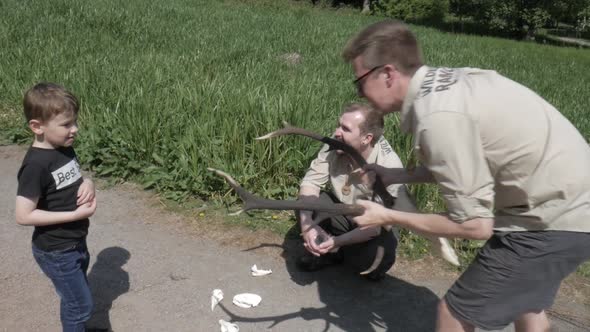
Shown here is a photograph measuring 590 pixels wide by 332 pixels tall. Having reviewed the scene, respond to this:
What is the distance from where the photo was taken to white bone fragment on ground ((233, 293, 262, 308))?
3404mm

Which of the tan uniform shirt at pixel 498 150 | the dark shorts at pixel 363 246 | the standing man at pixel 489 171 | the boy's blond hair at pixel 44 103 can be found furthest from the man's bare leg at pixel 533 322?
the boy's blond hair at pixel 44 103

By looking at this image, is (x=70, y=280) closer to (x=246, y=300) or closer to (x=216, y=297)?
(x=216, y=297)

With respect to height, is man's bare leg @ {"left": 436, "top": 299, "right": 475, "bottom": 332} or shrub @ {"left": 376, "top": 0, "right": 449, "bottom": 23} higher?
man's bare leg @ {"left": 436, "top": 299, "right": 475, "bottom": 332}

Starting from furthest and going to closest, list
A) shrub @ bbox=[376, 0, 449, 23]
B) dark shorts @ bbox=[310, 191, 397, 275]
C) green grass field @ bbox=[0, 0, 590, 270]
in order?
shrub @ bbox=[376, 0, 449, 23] → green grass field @ bbox=[0, 0, 590, 270] → dark shorts @ bbox=[310, 191, 397, 275]

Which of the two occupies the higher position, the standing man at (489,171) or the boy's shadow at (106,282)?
the standing man at (489,171)

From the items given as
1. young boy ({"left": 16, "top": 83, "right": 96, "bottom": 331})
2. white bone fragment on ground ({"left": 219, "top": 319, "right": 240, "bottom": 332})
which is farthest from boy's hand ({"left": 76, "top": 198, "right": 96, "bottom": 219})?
white bone fragment on ground ({"left": 219, "top": 319, "right": 240, "bottom": 332})

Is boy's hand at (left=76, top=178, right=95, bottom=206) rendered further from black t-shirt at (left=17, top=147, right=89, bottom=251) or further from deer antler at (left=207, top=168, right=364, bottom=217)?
deer antler at (left=207, top=168, right=364, bottom=217)

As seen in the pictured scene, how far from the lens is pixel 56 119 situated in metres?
2.59

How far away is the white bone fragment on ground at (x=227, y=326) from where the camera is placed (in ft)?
10.3

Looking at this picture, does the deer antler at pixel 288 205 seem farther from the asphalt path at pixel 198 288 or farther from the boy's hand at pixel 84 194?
the asphalt path at pixel 198 288

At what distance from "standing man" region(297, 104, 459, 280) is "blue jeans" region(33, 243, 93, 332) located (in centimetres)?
123

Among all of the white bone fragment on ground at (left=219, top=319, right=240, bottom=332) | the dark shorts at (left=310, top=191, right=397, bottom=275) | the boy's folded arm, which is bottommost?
the white bone fragment on ground at (left=219, top=319, right=240, bottom=332)

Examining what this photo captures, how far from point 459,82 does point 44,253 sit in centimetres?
208

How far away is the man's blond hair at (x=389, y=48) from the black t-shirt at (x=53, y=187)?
5.03 ft
